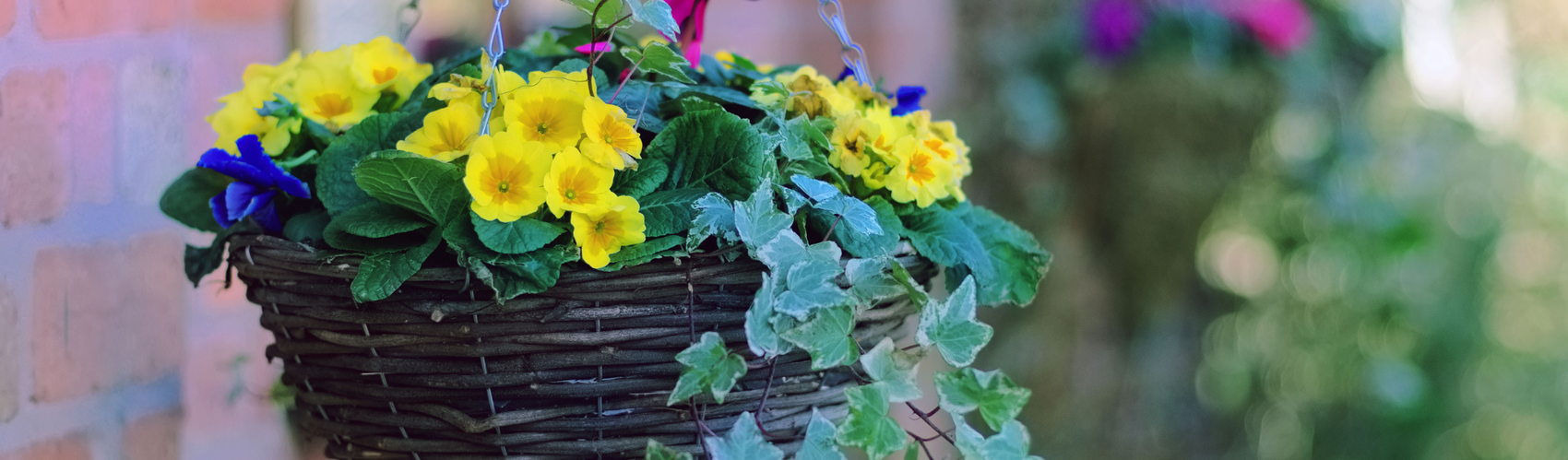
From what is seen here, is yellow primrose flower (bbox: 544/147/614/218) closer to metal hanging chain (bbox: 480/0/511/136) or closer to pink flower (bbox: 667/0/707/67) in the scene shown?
metal hanging chain (bbox: 480/0/511/136)

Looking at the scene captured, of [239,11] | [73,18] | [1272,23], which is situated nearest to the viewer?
[73,18]

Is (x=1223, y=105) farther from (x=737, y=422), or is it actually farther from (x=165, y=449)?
(x=165, y=449)

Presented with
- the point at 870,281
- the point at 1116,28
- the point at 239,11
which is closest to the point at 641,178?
the point at 870,281

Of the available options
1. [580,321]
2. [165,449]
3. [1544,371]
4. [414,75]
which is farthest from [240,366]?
[1544,371]

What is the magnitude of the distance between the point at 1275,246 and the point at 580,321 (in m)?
1.55

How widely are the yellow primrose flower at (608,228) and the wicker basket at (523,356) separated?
18 mm

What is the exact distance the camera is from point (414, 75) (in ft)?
2.12

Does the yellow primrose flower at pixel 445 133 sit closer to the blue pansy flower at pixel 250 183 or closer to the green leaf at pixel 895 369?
the blue pansy flower at pixel 250 183

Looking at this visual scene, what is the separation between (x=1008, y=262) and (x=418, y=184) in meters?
0.35

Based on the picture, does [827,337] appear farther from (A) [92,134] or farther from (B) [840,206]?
(A) [92,134]

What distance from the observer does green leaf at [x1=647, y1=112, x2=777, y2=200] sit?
517 millimetres

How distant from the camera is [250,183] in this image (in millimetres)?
549

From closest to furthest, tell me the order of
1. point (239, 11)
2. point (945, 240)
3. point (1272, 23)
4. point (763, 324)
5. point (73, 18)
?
1. point (763, 324)
2. point (945, 240)
3. point (73, 18)
4. point (239, 11)
5. point (1272, 23)

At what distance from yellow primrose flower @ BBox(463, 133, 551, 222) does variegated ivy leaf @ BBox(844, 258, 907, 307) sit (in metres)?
0.16
